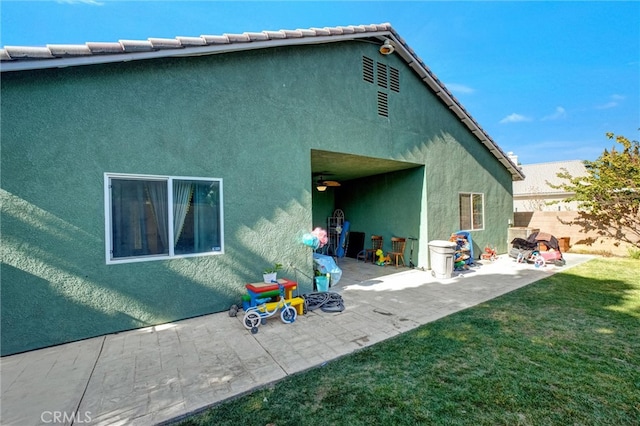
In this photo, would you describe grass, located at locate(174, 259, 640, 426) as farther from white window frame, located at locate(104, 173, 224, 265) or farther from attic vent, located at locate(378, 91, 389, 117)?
attic vent, located at locate(378, 91, 389, 117)

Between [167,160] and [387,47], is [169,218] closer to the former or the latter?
[167,160]

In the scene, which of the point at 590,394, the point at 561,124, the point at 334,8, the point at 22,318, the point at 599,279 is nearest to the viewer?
the point at 590,394

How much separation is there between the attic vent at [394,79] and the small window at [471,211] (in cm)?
469

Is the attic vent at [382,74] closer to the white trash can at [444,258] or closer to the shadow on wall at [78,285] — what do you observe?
the white trash can at [444,258]

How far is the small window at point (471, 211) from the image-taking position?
9570 millimetres

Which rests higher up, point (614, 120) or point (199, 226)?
point (614, 120)

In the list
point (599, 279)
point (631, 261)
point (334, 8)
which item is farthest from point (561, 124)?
point (334, 8)

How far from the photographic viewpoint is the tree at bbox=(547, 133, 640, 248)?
30.8 ft

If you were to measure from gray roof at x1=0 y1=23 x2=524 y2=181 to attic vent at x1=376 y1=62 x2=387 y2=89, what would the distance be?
2.23ft

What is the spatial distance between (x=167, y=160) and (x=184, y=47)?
73.6 inches

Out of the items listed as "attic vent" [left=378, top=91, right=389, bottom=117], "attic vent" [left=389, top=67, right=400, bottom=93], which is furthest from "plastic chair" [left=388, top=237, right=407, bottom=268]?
"attic vent" [left=389, top=67, right=400, bottom=93]

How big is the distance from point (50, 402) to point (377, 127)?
7469 millimetres

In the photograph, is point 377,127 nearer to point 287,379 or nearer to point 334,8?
point 334,8

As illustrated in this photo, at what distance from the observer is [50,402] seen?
252 cm
